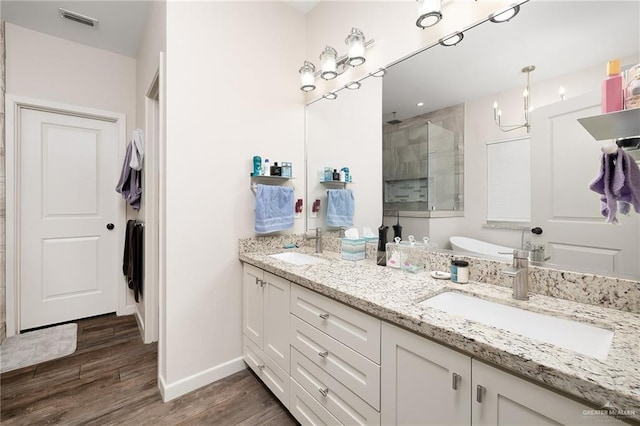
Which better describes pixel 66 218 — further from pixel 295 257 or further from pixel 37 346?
pixel 295 257

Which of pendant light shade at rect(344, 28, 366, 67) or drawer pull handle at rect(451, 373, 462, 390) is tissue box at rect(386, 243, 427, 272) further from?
pendant light shade at rect(344, 28, 366, 67)

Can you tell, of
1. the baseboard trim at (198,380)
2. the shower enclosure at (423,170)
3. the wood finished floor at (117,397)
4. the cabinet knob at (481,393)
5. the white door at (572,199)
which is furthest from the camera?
the baseboard trim at (198,380)

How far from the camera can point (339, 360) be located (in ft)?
3.82

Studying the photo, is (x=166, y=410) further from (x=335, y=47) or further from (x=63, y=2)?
(x=63, y=2)

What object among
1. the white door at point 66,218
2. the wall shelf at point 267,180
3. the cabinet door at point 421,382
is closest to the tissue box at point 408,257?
the cabinet door at point 421,382

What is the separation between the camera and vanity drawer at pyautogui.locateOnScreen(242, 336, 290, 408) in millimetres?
1503

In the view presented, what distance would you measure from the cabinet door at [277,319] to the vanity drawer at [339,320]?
9 cm

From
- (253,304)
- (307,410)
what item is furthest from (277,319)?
(307,410)

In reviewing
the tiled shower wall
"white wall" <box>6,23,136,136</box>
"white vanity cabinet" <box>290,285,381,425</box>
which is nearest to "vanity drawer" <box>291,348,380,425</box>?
"white vanity cabinet" <box>290,285,381,425</box>

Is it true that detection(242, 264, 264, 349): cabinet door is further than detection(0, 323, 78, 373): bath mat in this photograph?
No

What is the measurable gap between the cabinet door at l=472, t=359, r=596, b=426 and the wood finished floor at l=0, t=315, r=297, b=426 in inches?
45.0

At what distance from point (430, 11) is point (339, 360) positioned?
1.66m

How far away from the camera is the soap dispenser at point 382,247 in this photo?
63.5 inches

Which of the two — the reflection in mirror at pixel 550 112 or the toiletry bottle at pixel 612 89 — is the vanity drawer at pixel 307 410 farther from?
the toiletry bottle at pixel 612 89
